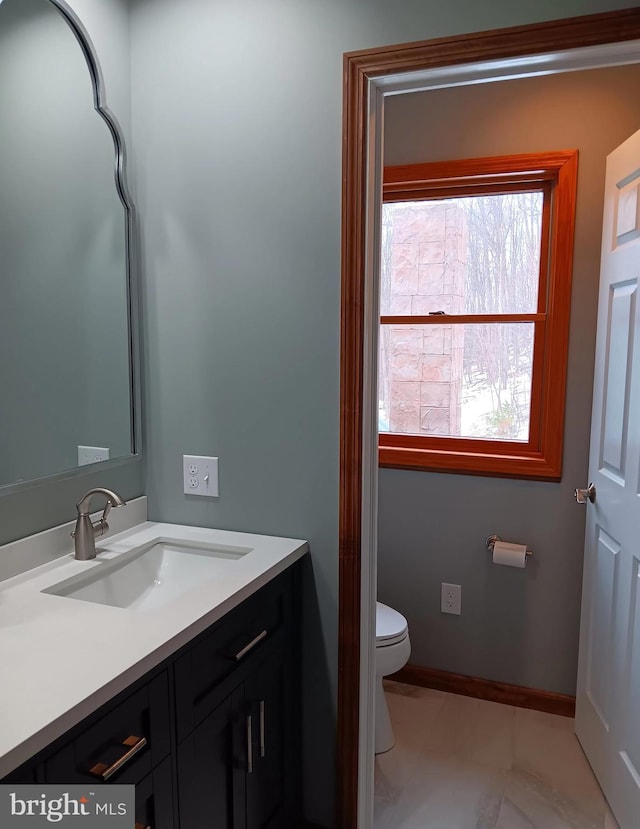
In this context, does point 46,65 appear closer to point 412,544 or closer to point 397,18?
point 397,18

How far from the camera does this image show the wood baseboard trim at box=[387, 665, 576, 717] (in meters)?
2.49

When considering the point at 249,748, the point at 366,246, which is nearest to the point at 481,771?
the point at 249,748

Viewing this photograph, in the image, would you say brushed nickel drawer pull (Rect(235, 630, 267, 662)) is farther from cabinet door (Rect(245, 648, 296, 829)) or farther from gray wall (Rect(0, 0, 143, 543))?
gray wall (Rect(0, 0, 143, 543))

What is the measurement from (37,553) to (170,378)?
0.60 meters

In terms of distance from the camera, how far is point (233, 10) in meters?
1.63

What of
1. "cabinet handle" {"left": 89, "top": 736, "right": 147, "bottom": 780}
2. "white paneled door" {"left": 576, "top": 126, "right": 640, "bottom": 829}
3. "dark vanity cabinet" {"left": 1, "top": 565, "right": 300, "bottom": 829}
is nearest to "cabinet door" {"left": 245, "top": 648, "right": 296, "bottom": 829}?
"dark vanity cabinet" {"left": 1, "top": 565, "right": 300, "bottom": 829}

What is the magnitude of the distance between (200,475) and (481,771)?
1447 millimetres

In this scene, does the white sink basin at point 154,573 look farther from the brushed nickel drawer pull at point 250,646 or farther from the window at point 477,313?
the window at point 477,313

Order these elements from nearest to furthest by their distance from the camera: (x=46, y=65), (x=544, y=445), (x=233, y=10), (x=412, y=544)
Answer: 1. (x=46, y=65)
2. (x=233, y=10)
3. (x=544, y=445)
4. (x=412, y=544)

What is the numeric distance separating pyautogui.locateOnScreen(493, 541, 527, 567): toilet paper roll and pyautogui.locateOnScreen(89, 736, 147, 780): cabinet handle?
1.67 meters

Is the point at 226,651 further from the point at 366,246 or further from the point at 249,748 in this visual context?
the point at 366,246

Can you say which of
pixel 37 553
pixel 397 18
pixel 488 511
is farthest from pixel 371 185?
pixel 488 511

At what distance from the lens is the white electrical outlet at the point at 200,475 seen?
5.94ft

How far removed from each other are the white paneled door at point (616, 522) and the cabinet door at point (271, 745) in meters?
0.99
